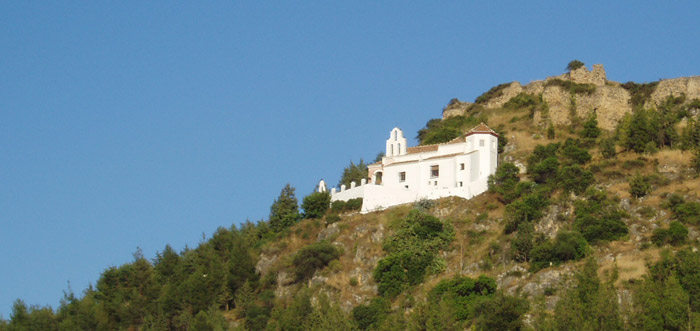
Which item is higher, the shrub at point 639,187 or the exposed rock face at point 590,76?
the exposed rock face at point 590,76

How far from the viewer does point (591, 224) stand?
5344 cm

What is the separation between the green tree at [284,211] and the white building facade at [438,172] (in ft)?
16.1

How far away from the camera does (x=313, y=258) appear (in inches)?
2285

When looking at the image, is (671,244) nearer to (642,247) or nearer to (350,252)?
(642,247)

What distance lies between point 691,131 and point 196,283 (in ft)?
93.1

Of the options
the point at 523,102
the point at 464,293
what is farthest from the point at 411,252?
the point at 523,102

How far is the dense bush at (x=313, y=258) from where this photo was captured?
5819 centimetres

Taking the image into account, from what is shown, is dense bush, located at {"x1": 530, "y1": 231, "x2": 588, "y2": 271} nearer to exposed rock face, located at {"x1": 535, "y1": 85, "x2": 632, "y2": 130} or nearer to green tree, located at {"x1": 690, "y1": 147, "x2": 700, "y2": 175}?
green tree, located at {"x1": 690, "y1": 147, "x2": 700, "y2": 175}

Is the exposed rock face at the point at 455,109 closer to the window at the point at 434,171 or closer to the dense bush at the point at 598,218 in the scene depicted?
the window at the point at 434,171

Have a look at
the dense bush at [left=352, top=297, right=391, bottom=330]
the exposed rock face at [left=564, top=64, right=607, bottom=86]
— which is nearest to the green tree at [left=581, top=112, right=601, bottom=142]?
the exposed rock face at [left=564, top=64, right=607, bottom=86]

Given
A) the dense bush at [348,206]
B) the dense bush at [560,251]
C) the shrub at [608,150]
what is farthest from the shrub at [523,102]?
the dense bush at [560,251]

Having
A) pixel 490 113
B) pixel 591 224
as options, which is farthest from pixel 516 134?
pixel 591 224

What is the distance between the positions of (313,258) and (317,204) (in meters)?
7.44

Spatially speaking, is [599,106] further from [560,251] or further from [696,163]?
[560,251]
